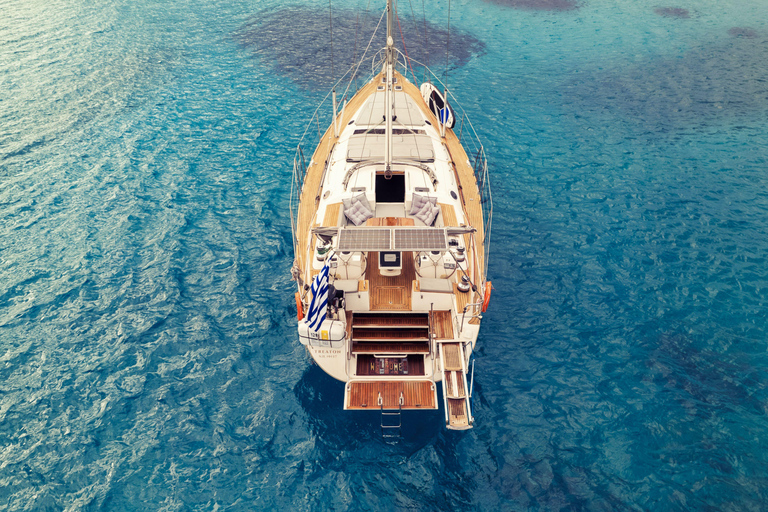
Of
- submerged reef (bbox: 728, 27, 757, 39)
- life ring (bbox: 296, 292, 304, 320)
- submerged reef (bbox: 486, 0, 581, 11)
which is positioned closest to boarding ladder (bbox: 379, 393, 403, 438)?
life ring (bbox: 296, 292, 304, 320)

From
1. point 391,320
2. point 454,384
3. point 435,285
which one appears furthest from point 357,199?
point 454,384

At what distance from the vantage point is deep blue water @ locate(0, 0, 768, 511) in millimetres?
15711

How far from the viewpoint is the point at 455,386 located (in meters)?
15.2

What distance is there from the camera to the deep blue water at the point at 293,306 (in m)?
15.7

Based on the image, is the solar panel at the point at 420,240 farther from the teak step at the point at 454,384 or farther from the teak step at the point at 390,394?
the teak step at the point at 390,394

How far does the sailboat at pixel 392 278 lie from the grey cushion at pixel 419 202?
49 millimetres

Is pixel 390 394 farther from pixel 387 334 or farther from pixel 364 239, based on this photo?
pixel 364 239

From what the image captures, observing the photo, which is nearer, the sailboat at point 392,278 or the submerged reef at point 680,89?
the sailboat at point 392,278

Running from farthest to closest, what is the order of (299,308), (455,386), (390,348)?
1. (390,348)
2. (299,308)
3. (455,386)

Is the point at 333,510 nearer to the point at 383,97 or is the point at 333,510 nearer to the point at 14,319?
the point at 14,319

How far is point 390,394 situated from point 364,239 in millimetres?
5531

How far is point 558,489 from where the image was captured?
15281 mm

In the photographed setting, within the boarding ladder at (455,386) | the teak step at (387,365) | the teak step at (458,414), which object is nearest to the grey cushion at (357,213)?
the teak step at (387,365)

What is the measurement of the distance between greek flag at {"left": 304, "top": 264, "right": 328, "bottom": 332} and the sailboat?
0.03 m
